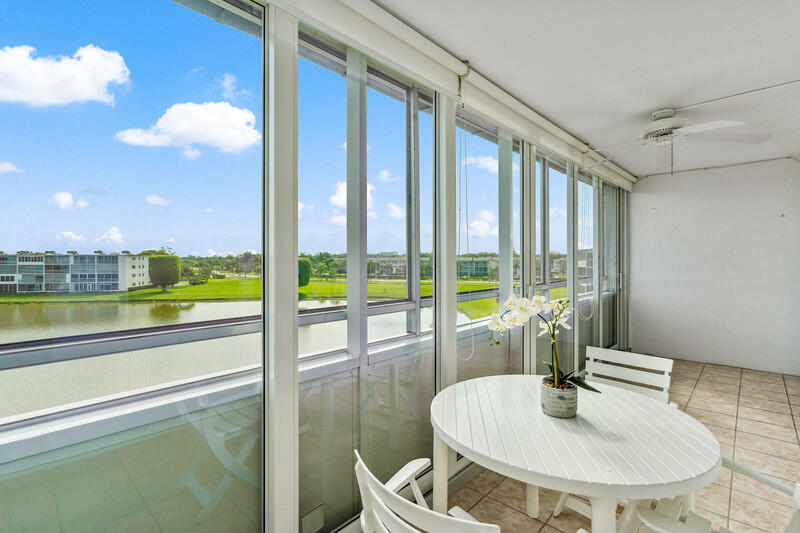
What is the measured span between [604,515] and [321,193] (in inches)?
63.3

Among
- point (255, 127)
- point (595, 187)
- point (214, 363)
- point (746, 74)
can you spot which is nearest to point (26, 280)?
point (214, 363)

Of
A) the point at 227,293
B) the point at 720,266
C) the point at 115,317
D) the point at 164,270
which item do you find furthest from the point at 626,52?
the point at 720,266

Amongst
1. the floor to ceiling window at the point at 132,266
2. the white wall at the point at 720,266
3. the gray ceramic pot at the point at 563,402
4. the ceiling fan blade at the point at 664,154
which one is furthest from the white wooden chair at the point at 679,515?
the white wall at the point at 720,266

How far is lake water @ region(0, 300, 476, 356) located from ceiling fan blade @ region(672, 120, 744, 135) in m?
2.62

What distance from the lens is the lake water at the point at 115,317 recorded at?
37.5 inches

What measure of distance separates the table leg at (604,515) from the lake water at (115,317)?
1.16 metres

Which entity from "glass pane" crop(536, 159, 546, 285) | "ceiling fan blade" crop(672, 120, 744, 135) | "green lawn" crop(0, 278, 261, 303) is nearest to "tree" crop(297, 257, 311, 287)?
"green lawn" crop(0, 278, 261, 303)

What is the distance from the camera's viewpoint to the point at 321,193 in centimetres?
162

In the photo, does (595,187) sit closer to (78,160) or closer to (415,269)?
(415,269)

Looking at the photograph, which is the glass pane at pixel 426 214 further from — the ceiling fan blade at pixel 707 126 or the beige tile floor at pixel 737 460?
the ceiling fan blade at pixel 707 126

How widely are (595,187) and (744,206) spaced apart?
213 centimetres

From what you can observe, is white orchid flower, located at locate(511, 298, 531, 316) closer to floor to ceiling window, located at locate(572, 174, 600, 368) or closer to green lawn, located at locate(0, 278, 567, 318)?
green lawn, located at locate(0, 278, 567, 318)

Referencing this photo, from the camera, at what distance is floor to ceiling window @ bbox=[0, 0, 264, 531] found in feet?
3.15

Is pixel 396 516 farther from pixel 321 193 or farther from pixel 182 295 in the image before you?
pixel 321 193
